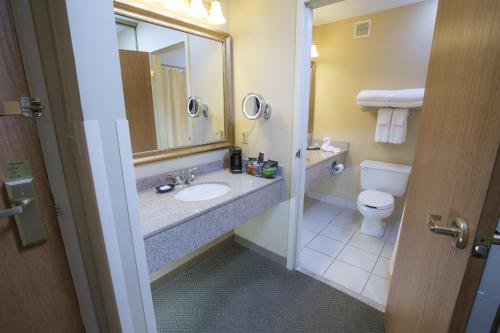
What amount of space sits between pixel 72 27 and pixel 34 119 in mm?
356

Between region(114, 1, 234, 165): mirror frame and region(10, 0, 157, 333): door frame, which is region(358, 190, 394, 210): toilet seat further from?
region(10, 0, 157, 333): door frame

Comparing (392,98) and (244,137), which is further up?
(392,98)

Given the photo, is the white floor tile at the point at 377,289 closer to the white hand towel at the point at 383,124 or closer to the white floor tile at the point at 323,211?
the white floor tile at the point at 323,211

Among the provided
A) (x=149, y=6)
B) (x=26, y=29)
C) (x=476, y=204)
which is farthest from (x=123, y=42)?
(x=476, y=204)

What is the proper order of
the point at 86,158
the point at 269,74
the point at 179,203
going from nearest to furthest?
the point at 86,158 → the point at 179,203 → the point at 269,74

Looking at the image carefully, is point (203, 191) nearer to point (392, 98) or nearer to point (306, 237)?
point (306, 237)

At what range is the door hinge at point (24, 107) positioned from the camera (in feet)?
2.24

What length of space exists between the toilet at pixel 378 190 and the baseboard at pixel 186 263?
1.42 m

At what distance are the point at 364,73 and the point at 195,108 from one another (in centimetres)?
204

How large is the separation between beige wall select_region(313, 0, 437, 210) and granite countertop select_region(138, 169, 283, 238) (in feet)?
5.21

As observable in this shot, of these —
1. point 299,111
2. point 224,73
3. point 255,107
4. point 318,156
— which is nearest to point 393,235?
point 318,156

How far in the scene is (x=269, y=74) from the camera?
5.59 feet

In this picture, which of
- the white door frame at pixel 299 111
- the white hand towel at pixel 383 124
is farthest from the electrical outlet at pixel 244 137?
the white hand towel at pixel 383 124

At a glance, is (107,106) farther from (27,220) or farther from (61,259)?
(61,259)
